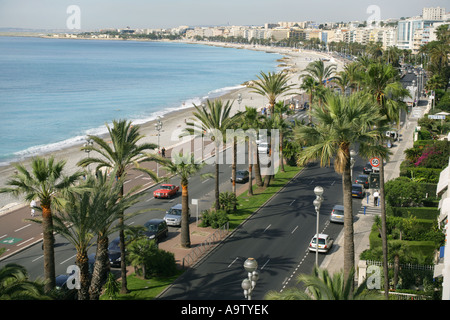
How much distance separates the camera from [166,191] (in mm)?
39719

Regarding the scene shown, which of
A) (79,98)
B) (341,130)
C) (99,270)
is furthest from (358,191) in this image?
(79,98)

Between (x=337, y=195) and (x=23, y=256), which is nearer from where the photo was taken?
(x=23, y=256)

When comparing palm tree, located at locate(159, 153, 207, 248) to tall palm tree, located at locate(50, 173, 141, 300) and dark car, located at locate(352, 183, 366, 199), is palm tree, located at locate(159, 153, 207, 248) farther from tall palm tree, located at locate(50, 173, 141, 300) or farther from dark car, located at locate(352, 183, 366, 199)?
dark car, located at locate(352, 183, 366, 199)

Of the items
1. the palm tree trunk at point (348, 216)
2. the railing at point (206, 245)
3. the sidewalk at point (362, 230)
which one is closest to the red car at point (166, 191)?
the railing at point (206, 245)

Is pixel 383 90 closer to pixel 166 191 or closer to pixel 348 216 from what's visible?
pixel 348 216

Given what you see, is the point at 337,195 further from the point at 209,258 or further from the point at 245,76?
the point at 245,76

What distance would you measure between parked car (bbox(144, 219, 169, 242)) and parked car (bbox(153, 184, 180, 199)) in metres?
7.91

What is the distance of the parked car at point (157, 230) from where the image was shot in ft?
99.6

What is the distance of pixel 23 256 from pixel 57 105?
248ft

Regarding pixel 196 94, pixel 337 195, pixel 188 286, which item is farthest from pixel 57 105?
pixel 188 286

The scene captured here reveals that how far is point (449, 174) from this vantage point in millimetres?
26656

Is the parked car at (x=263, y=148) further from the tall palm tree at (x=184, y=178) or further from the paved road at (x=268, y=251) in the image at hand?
the tall palm tree at (x=184, y=178)

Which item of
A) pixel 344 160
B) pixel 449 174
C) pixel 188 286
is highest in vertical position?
pixel 344 160

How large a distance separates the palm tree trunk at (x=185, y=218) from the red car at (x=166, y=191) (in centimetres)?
1044
